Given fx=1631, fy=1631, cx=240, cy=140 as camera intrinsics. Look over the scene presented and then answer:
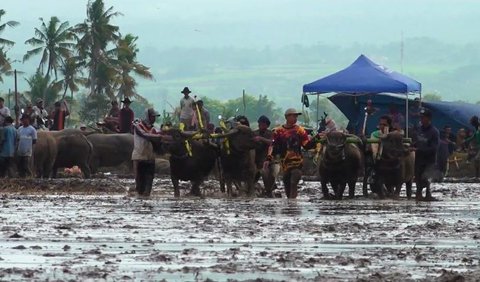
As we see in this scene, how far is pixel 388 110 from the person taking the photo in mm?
45969

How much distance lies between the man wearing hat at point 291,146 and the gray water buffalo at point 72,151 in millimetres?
12682

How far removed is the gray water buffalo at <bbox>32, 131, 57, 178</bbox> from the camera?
124ft

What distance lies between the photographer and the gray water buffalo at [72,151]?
3922 centimetres

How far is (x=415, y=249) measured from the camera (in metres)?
15.6

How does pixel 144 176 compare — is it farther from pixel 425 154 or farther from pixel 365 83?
pixel 365 83

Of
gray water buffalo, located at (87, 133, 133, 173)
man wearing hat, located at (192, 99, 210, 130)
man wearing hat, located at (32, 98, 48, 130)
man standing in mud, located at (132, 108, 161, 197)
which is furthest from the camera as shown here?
gray water buffalo, located at (87, 133, 133, 173)

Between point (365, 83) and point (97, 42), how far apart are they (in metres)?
53.6

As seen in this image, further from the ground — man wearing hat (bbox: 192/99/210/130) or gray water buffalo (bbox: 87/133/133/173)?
man wearing hat (bbox: 192/99/210/130)

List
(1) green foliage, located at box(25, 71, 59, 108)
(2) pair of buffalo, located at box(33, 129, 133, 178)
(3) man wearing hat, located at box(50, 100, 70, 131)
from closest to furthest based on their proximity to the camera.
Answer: (2) pair of buffalo, located at box(33, 129, 133, 178) < (3) man wearing hat, located at box(50, 100, 70, 131) < (1) green foliage, located at box(25, 71, 59, 108)

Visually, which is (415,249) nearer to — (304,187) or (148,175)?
(148,175)

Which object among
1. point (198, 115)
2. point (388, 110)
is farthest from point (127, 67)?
point (198, 115)

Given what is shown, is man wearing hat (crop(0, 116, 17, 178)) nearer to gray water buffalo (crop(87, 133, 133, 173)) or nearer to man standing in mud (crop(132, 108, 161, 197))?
gray water buffalo (crop(87, 133, 133, 173))

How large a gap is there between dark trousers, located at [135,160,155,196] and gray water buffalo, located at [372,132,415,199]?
3.91 meters

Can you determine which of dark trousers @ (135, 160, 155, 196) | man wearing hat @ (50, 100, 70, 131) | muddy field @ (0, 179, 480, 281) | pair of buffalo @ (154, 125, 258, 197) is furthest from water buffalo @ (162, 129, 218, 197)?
man wearing hat @ (50, 100, 70, 131)
